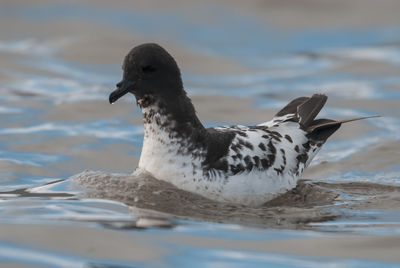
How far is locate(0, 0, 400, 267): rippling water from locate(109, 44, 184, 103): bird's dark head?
2.91 feet

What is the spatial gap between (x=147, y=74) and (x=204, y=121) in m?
4.89

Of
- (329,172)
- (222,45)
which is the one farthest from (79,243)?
(222,45)

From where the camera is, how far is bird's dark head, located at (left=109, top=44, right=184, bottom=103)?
27.6ft

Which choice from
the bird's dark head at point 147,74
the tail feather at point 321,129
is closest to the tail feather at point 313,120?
the tail feather at point 321,129

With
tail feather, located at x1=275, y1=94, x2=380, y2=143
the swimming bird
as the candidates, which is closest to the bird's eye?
the swimming bird

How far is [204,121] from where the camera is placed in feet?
43.5

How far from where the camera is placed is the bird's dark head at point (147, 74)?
841 centimetres

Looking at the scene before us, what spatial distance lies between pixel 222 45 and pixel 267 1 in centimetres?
190

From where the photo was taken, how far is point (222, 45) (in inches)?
688

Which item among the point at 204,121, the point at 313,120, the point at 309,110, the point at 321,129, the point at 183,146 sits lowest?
the point at 183,146

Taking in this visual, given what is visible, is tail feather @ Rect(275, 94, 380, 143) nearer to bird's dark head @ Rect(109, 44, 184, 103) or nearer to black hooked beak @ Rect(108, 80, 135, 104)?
bird's dark head @ Rect(109, 44, 184, 103)

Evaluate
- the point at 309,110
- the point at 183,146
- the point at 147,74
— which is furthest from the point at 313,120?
the point at 147,74

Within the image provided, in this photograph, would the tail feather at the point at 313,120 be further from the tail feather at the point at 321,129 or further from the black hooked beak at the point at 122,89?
the black hooked beak at the point at 122,89

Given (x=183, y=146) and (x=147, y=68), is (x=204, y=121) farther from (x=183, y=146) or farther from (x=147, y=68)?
(x=147, y=68)
